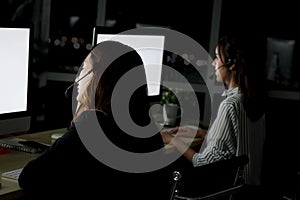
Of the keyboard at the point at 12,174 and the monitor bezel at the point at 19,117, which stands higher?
the monitor bezel at the point at 19,117

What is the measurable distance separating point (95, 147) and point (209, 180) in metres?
0.55

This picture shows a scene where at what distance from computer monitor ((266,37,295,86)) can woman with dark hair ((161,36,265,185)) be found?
4.87 ft

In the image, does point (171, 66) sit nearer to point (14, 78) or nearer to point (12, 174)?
point (14, 78)

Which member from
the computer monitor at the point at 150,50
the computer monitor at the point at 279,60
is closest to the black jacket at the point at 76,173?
the computer monitor at the point at 150,50

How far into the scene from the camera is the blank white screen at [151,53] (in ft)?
10.0

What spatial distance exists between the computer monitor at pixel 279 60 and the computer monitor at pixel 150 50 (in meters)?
1.12

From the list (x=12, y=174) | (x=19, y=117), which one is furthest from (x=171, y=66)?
(x=12, y=174)

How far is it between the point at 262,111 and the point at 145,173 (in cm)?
92

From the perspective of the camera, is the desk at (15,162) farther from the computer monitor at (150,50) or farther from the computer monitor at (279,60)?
the computer monitor at (279,60)

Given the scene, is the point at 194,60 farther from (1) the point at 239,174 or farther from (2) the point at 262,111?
(1) the point at 239,174

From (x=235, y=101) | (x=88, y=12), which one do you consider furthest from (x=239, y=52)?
(x=88, y=12)

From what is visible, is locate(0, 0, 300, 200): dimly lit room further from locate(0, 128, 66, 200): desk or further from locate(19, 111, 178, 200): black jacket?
locate(19, 111, 178, 200): black jacket

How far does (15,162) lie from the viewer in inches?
85.0

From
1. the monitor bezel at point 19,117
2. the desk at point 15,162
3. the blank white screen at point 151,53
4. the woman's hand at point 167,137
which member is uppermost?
the blank white screen at point 151,53
